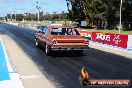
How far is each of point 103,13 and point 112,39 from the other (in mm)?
48174

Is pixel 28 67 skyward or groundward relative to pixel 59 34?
groundward

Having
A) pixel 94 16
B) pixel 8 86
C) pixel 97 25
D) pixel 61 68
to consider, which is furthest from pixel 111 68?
pixel 97 25

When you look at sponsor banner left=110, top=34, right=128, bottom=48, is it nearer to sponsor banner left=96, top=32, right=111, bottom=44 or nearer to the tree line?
sponsor banner left=96, top=32, right=111, bottom=44

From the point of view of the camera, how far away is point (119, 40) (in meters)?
25.6

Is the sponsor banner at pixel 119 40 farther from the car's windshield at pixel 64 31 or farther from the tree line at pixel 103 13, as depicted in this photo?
the tree line at pixel 103 13

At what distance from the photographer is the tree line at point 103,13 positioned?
72125 mm

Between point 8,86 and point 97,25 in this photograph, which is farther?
point 97,25

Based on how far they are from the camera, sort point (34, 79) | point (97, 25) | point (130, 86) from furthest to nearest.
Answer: point (97, 25) → point (34, 79) → point (130, 86)

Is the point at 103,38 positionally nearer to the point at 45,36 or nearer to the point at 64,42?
the point at 45,36

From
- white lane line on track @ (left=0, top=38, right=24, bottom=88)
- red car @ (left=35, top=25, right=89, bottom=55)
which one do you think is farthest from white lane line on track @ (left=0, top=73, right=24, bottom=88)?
red car @ (left=35, top=25, right=89, bottom=55)

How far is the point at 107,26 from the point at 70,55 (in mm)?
61518

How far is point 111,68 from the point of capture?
1382 cm

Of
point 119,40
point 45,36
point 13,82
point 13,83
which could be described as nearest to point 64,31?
point 45,36

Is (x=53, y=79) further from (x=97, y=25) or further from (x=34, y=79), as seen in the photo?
(x=97, y=25)
